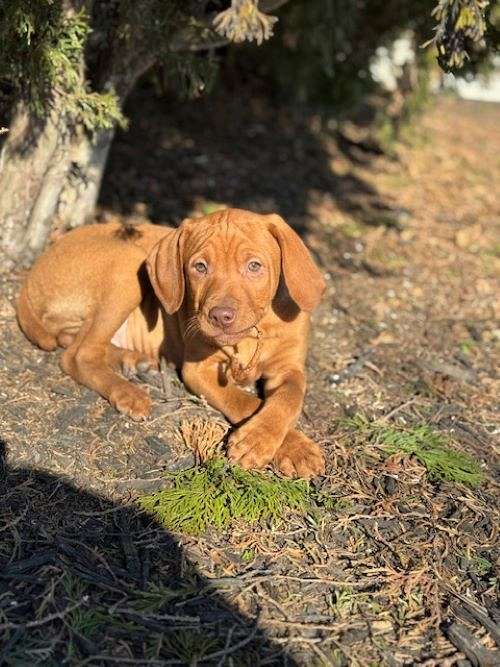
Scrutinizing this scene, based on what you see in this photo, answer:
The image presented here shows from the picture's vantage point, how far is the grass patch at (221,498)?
379 centimetres

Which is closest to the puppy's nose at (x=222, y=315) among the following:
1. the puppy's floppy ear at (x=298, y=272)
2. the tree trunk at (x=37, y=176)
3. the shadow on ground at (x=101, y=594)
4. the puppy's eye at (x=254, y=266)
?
the puppy's eye at (x=254, y=266)

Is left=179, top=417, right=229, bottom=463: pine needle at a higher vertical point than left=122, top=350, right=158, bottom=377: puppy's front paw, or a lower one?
higher

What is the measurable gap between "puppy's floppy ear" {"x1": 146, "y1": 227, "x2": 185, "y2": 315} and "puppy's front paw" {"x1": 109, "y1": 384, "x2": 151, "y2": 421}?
1.55ft

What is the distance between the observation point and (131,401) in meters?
4.56

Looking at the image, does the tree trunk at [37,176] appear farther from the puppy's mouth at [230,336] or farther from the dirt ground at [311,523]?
the puppy's mouth at [230,336]

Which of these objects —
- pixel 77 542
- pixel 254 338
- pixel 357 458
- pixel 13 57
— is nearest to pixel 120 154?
pixel 13 57

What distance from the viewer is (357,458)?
4418 millimetres

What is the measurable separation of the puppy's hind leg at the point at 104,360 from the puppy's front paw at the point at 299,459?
0.78 meters

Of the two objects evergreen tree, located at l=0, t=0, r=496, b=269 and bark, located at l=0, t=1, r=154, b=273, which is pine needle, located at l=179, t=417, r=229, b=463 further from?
bark, located at l=0, t=1, r=154, b=273

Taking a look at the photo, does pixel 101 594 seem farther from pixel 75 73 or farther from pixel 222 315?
pixel 75 73

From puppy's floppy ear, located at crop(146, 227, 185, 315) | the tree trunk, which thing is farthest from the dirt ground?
puppy's floppy ear, located at crop(146, 227, 185, 315)

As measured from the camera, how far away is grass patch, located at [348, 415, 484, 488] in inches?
171

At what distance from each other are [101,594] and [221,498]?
763 millimetres

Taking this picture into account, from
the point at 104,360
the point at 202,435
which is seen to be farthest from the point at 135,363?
the point at 202,435
